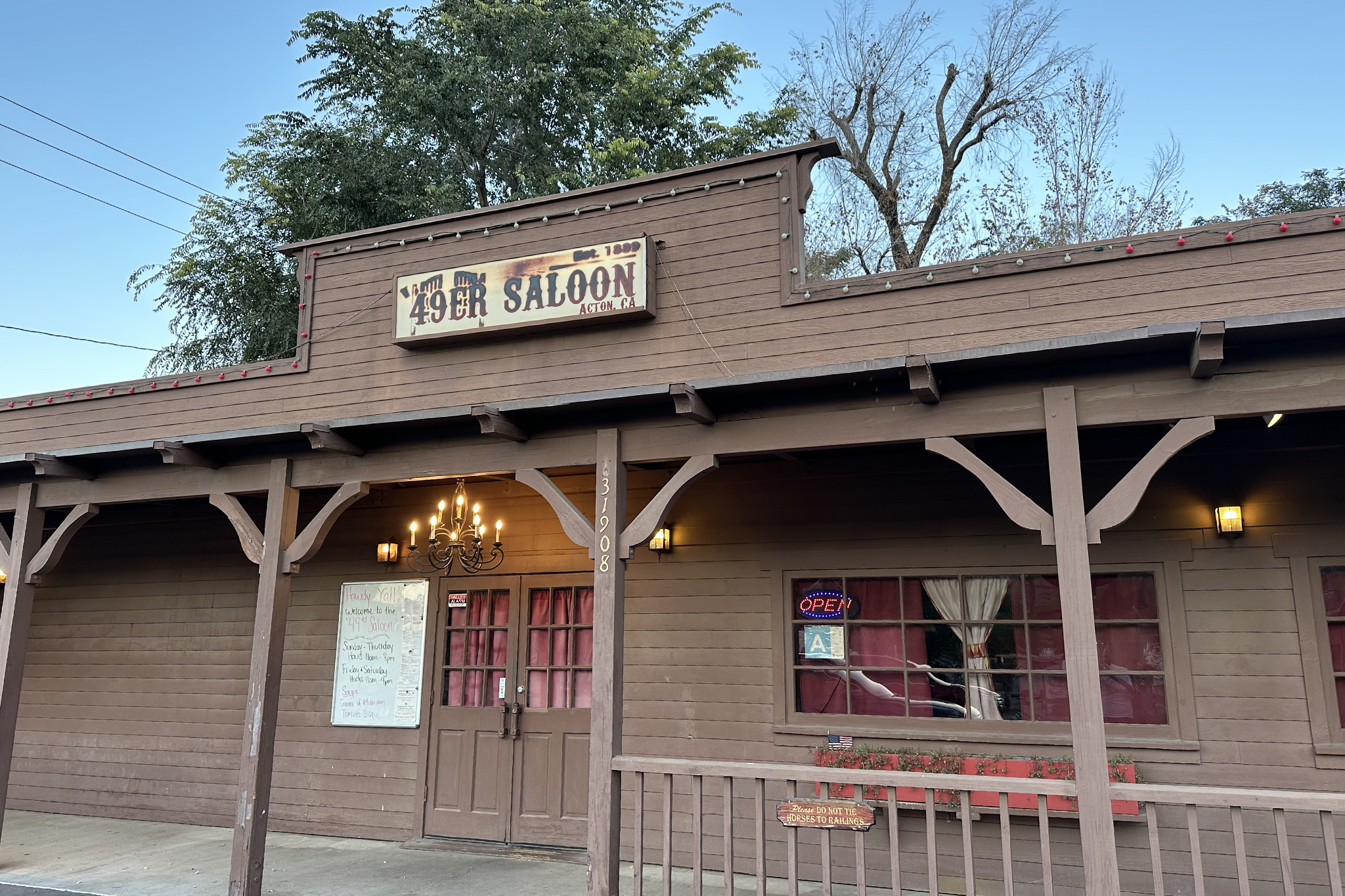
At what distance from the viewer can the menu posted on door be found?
22.5ft

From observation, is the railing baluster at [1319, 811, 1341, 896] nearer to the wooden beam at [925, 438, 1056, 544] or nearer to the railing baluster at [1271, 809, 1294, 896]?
the railing baluster at [1271, 809, 1294, 896]

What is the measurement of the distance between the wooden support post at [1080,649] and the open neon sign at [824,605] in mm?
1922

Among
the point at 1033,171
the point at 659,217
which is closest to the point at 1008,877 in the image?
the point at 659,217

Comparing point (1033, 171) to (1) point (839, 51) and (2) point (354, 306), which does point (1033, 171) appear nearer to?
(1) point (839, 51)

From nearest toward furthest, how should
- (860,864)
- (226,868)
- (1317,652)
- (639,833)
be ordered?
(860,864), (639,833), (1317,652), (226,868)

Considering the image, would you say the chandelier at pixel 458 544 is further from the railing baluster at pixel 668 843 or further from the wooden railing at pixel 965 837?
the railing baluster at pixel 668 843

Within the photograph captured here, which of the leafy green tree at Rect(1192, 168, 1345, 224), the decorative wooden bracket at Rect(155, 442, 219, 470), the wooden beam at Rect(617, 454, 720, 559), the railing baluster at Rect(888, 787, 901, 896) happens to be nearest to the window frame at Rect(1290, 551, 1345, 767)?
the railing baluster at Rect(888, 787, 901, 896)

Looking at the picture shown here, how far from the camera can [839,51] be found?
52.5 ft

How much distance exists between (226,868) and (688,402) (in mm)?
4469

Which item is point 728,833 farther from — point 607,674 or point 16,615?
point 16,615

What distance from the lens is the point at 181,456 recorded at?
583cm

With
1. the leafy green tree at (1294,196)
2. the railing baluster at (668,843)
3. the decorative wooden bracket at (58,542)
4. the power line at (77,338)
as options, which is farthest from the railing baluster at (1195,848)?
the power line at (77,338)

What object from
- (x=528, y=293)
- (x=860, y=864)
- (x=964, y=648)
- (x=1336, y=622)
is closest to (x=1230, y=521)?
(x=1336, y=622)

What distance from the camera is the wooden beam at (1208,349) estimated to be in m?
3.54
